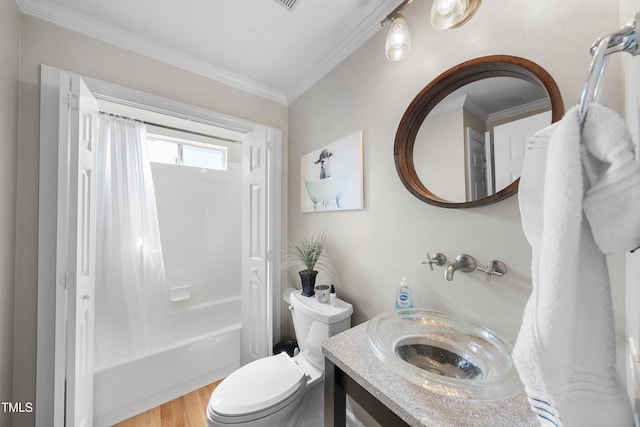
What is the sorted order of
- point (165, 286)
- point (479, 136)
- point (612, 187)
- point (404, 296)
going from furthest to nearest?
point (165, 286), point (404, 296), point (479, 136), point (612, 187)

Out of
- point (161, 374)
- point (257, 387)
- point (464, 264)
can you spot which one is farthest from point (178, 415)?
point (464, 264)

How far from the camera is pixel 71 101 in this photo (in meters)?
1.09

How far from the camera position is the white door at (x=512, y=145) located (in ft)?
2.42

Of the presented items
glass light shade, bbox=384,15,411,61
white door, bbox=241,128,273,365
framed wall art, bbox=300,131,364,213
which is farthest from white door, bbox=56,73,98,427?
glass light shade, bbox=384,15,411,61

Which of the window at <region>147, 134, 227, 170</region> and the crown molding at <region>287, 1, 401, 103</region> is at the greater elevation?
the crown molding at <region>287, 1, 401, 103</region>

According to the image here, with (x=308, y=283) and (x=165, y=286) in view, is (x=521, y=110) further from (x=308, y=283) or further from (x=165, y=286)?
(x=165, y=286)

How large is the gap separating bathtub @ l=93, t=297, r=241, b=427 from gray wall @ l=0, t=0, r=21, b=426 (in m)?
0.44

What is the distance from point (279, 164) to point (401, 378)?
1565mm

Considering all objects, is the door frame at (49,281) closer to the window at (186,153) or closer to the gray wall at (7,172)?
the gray wall at (7,172)

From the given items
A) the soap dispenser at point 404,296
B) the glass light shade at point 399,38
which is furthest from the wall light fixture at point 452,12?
the soap dispenser at point 404,296

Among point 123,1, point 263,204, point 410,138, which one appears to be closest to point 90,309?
point 263,204

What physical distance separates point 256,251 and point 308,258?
55 centimetres

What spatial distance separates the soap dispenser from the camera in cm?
100

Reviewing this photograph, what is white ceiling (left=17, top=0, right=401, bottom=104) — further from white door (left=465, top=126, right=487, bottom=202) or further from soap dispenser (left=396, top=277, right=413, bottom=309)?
soap dispenser (left=396, top=277, right=413, bottom=309)
